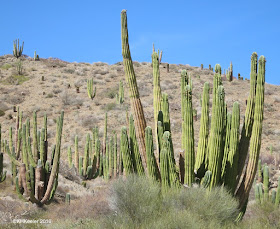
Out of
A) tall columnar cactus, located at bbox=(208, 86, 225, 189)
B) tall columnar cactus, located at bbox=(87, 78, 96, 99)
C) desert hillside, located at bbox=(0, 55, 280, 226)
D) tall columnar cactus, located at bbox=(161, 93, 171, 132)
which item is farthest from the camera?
tall columnar cactus, located at bbox=(87, 78, 96, 99)

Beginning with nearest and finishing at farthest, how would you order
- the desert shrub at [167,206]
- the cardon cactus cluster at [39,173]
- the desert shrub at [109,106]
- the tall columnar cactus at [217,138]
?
the desert shrub at [167,206] < the tall columnar cactus at [217,138] < the cardon cactus cluster at [39,173] < the desert shrub at [109,106]

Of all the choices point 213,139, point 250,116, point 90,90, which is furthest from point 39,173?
point 90,90

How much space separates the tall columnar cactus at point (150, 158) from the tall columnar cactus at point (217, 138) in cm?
121

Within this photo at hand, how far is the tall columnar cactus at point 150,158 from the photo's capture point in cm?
785

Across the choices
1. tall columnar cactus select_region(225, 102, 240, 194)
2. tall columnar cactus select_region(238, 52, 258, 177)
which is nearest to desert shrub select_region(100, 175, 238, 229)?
tall columnar cactus select_region(225, 102, 240, 194)

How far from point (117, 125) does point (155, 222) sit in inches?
955

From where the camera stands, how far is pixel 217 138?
775 cm

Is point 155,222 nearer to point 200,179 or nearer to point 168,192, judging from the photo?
point 168,192

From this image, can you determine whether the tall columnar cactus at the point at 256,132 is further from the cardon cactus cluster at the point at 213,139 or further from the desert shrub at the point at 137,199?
the desert shrub at the point at 137,199

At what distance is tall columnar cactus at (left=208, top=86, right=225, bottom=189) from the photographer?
771 cm

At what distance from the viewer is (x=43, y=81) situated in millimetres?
43062

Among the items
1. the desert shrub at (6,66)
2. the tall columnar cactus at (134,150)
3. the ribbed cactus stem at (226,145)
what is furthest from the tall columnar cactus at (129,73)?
the desert shrub at (6,66)

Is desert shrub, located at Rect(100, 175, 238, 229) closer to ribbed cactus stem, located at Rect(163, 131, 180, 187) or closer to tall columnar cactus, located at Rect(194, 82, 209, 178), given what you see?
ribbed cactus stem, located at Rect(163, 131, 180, 187)

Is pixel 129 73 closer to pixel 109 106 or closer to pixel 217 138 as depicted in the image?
pixel 217 138
